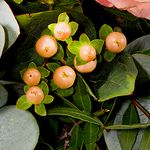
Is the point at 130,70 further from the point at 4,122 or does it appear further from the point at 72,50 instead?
the point at 4,122

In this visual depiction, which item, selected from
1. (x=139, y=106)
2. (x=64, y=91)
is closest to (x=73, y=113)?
(x=64, y=91)

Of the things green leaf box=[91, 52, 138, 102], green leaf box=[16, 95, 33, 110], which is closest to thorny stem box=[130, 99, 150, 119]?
green leaf box=[91, 52, 138, 102]

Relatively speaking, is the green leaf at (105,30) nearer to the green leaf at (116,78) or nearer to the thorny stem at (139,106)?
the green leaf at (116,78)

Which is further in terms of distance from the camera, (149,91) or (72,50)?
(149,91)

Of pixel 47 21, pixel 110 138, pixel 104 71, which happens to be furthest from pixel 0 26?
pixel 110 138

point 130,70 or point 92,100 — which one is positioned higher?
point 130,70

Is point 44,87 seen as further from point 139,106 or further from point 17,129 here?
point 139,106
